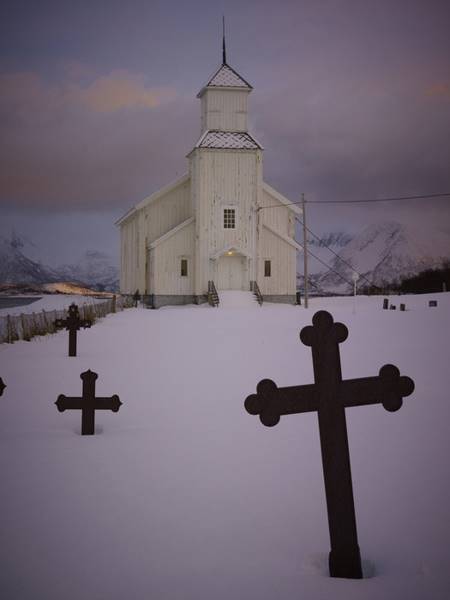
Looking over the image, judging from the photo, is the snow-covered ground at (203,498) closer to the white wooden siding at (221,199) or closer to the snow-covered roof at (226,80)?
the white wooden siding at (221,199)

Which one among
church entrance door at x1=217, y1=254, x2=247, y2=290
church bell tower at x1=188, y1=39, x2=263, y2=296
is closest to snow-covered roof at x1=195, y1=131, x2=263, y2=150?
church bell tower at x1=188, y1=39, x2=263, y2=296

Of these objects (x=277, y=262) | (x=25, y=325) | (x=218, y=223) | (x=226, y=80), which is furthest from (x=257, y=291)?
(x=25, y=325)

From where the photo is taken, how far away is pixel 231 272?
38.7m

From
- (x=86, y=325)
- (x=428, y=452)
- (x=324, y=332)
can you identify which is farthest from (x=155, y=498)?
(x=86, y=325)

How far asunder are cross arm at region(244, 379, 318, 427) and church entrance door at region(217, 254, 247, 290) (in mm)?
34903

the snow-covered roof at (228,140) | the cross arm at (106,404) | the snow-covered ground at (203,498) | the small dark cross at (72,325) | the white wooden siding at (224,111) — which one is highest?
the white wooden siding at (224,111)

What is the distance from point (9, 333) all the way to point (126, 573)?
14564mm

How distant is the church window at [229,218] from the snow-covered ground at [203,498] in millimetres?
28771

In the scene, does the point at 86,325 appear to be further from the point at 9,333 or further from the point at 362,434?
the point at 362,434

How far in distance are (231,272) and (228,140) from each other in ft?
26.6

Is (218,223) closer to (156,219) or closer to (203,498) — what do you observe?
(156,219)

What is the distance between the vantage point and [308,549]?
4.10 metres

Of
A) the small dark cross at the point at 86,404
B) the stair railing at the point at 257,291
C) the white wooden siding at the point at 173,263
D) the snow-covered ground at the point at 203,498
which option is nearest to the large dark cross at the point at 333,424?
the snow-covered ground at the point at 203,498

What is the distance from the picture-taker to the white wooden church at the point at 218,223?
38.6 metres
